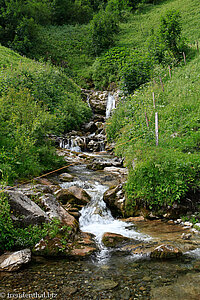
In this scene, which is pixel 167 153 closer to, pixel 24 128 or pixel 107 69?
pixel 24 128

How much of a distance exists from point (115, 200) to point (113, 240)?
6.03 ft

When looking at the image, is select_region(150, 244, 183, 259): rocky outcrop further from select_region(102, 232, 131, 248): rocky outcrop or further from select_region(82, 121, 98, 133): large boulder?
select_region(82, 121, 98, 133): large boulder

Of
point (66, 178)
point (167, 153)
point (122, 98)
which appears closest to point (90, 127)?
point (122, 98)

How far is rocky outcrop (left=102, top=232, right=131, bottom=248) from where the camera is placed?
4.93 metres

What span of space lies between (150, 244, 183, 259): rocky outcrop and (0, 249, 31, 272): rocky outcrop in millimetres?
2463

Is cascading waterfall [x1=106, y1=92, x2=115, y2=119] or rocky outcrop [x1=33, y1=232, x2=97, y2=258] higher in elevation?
cascading waterfall [x1=106, y1=92, x2=115, y2=119]

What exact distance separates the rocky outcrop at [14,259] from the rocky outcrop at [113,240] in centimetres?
173

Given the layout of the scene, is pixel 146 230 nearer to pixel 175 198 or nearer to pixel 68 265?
pixel 175 198

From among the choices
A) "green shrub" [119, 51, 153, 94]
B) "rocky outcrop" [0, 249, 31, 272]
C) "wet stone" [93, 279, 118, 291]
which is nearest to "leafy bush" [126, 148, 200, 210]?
"wet stone" [93, 279, 118, 291]

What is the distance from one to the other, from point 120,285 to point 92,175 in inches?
252

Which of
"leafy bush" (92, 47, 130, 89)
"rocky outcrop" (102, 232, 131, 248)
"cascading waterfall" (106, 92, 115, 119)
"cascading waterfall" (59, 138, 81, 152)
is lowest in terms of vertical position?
"rocky outcrop" (102, 232, 131, 248)

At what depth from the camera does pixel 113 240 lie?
503 centimetres

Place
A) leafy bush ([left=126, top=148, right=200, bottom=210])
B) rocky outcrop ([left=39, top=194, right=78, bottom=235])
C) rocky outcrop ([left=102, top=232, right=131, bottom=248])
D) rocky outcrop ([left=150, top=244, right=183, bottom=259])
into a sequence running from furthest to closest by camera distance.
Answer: leafy bush ([left=126, top=148, right=200, bottom=210]), rocky outcrop ([left=39, top=194, right=78, bottom=235]), rocky outcrop ([left=102, top=232, right=131, bottom=248]), rocky outcrop ([left=150, top=244, right=183, bottom=259])

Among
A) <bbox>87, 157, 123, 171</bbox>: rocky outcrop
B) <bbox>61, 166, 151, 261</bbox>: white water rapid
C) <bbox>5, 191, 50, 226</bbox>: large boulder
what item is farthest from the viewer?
<bbox>87, 157, 123, 171</bbox>: rocky outcrop
